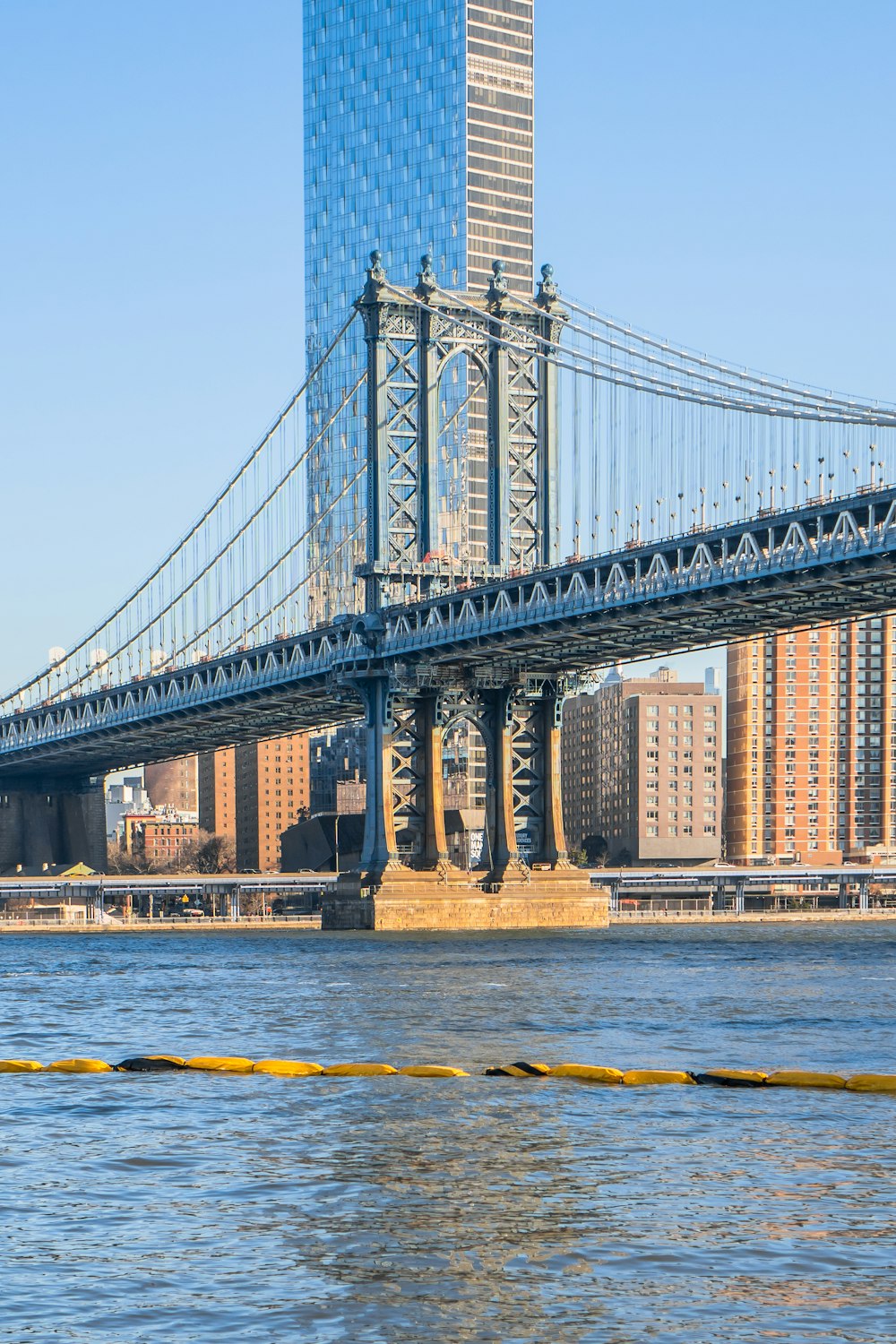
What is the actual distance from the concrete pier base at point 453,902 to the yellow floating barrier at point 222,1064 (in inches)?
2565

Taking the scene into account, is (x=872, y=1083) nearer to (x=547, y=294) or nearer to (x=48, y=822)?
(x=547, y=294)

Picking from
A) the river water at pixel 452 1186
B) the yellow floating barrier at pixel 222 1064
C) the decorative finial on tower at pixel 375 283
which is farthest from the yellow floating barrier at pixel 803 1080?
the decorative finial on tower at pixel 375 283

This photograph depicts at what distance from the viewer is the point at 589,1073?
35.5 m

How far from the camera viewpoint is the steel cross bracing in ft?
260

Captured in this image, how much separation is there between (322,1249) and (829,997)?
36.3m

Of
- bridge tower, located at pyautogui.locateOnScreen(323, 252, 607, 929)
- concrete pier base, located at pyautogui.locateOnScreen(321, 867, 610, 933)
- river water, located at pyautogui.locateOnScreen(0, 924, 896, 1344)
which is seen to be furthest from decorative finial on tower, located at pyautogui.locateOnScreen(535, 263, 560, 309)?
river water, located at pyautogui.locateOnScreen(0, 924, 896, 1344)

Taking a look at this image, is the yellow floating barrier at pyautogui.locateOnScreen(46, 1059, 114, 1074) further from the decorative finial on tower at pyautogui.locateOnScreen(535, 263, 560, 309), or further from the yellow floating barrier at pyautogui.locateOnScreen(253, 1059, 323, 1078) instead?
the decorative finial on tower at pyautogui.locateOnScreen(535, 263, 560, 309)

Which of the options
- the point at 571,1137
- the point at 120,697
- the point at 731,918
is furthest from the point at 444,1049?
the point at 731,918

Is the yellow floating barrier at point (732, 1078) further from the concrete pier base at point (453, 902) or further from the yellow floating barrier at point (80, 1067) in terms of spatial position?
the concrete pier base at point (453, 902)

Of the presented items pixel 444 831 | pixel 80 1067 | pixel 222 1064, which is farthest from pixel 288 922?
pixel 222 1064

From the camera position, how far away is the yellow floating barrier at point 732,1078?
3450cm

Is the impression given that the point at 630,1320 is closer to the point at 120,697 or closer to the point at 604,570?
the point at 604,570

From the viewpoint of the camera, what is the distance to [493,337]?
10912 cm

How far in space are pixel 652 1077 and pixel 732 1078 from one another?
1377 millimetres
